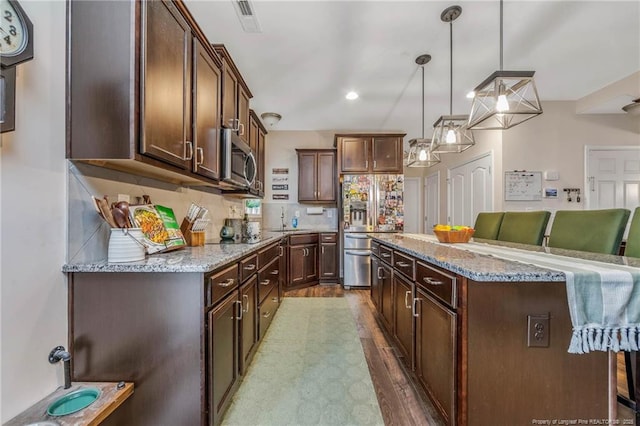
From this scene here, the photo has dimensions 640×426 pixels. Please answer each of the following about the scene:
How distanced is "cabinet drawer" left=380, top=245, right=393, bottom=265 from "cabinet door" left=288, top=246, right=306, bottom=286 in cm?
178

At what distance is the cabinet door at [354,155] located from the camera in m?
4.36

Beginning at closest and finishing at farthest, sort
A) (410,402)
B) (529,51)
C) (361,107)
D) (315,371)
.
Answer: (410,402)
(315,371)
(529,51)
(361,107)

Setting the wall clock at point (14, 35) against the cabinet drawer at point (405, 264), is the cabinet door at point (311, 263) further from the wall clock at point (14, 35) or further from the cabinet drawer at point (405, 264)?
the wall clock at point (14, 35)

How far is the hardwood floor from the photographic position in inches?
58.0

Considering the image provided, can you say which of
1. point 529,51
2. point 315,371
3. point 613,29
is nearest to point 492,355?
point 315,371

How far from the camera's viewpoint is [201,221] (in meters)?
2.11

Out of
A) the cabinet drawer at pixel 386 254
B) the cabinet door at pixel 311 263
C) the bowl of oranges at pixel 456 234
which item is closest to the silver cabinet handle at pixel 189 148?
the cabinet drawer at pixel 386 254

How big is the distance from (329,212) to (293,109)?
6.11 feet

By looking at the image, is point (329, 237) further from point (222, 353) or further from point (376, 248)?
point (222, 353)

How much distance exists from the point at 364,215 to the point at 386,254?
1.83 metres

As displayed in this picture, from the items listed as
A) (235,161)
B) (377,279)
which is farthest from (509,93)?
(235,161)

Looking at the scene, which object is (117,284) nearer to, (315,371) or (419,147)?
(315,371)

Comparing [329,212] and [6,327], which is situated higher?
[329,212]

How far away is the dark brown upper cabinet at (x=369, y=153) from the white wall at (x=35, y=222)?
140 inches
